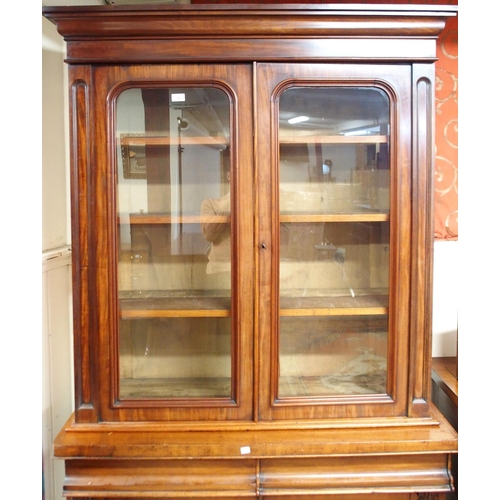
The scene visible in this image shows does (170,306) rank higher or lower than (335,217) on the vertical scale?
lower

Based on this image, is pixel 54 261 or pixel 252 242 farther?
pixel 54 261

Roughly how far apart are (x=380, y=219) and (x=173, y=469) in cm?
70

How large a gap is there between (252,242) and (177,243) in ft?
0.66

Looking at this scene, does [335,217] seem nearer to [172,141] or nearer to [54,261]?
[172,141]

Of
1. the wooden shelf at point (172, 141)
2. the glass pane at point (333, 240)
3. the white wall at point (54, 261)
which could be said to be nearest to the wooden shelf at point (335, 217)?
the glass pane at point (333, 240)

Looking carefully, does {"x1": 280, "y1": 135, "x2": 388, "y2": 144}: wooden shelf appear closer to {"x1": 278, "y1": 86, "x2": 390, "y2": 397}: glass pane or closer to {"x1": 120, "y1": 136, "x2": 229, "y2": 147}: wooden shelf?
{"x1": 278, "y1": 86, "x2": 390, "y2": 397}: glass pane

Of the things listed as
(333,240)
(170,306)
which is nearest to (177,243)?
(170,306)

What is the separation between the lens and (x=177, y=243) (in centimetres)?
109

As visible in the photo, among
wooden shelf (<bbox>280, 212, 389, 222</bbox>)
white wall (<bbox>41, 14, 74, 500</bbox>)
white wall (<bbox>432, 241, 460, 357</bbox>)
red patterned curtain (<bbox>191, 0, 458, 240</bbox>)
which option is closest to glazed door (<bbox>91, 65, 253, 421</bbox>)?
wooden shelf (<bbox>280, 212, 389, 222</bbox>)

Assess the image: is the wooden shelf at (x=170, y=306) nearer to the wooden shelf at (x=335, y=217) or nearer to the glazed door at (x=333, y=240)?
the glazed door at (x=333, y=240)
